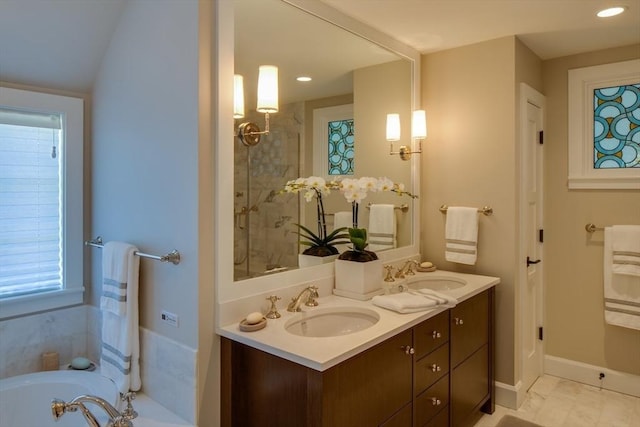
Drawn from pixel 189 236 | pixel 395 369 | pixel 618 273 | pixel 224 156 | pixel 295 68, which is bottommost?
pixel 395 369

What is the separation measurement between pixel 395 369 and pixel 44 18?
7.37ft

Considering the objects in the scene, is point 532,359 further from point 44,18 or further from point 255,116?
point 44,18

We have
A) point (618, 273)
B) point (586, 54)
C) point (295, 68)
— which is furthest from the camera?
point (586, 54)

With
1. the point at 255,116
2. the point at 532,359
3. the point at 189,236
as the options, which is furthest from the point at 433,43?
the point at 532,359

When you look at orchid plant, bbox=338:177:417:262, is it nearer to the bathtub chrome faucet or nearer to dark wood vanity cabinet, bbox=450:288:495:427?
dark wood vanity cabinet, bbox=450:288:495:427

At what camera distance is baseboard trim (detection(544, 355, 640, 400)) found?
3.04 metres

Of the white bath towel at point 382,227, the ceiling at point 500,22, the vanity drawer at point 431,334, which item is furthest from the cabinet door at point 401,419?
the ceiling at point 500,22

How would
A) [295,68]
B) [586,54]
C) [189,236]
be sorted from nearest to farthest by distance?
[189,236], [295,68], [586,54]

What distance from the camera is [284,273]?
2121mm

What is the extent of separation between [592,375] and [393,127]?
234 cm

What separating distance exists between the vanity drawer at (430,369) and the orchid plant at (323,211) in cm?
58

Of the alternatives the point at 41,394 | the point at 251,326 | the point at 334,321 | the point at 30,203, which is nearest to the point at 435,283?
the point at 334,321

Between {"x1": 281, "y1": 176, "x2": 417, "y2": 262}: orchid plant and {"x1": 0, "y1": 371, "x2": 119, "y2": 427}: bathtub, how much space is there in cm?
121

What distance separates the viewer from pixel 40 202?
92.1 inches
